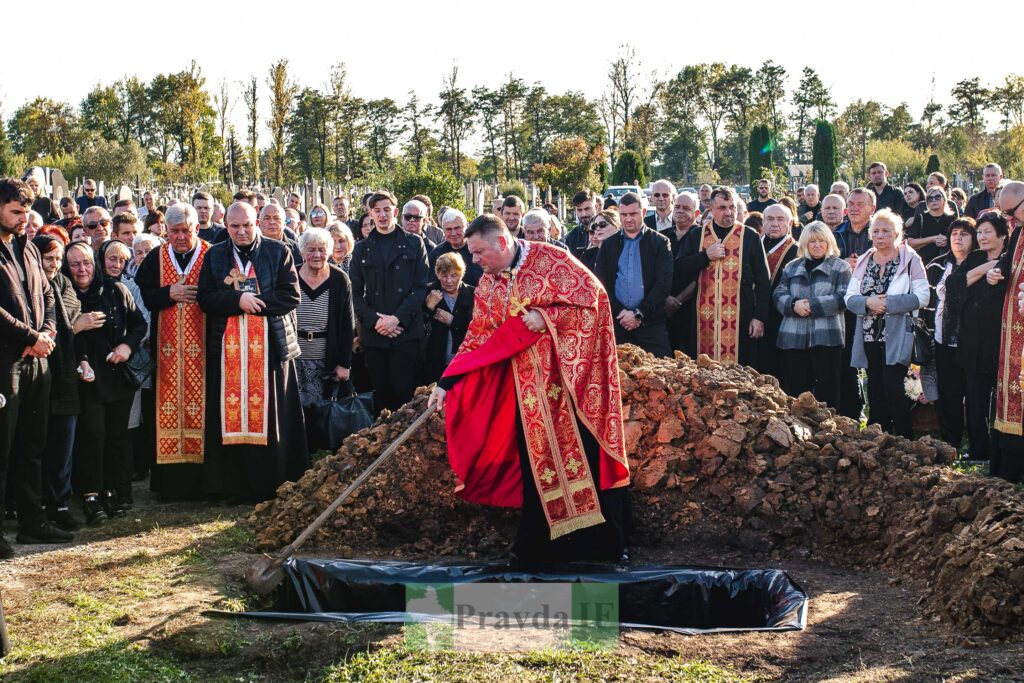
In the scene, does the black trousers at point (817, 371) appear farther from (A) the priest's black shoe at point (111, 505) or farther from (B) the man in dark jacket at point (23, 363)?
(B) the man in dark jacket at point (23, 363)

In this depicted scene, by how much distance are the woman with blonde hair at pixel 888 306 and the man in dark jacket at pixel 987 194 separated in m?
5.55

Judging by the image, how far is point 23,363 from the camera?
634 centimetres

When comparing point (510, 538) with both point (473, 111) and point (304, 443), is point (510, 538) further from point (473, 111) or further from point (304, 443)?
point (473, 111)

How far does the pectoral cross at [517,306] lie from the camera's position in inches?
235

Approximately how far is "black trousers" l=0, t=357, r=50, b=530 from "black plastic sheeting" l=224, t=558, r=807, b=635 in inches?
70.6

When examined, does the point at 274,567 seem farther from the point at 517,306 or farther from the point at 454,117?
the point at 454,117

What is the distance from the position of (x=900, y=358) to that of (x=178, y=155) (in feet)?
154

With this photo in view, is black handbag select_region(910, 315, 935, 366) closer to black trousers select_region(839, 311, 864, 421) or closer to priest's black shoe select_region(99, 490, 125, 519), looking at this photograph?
black trousers select_region(839, 311, 864, 421)

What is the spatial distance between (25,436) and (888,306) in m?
6.26

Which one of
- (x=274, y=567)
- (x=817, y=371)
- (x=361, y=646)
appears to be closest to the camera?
(x=361, y=646)

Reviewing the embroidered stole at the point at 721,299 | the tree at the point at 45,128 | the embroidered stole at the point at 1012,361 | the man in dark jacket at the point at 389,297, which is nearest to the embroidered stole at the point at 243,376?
the man in dark jacket at the point at 389,297

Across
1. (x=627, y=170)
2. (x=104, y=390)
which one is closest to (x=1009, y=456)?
(x=104, y=390)

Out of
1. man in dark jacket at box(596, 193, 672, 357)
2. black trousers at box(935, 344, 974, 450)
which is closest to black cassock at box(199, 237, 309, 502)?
man in dark jacket at box(596, 193, 672, 357)

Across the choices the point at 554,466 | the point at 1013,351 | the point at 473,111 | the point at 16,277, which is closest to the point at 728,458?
the point at 554,466
